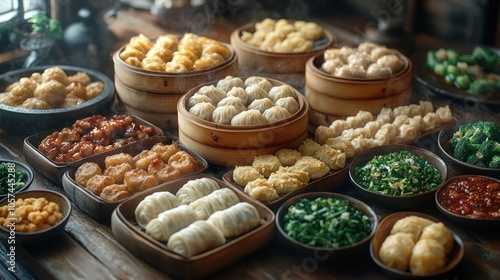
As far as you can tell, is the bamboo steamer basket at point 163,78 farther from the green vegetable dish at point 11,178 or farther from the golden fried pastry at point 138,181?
the green vegetable dish at point 11,178

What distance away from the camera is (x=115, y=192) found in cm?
390

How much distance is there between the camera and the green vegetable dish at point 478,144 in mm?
4238

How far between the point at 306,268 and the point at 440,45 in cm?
400

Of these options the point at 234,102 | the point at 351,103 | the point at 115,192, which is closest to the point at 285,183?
the point at 234,102

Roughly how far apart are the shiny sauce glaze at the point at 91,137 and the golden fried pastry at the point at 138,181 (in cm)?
49

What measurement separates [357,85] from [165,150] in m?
1.56

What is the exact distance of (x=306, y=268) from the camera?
3.50m

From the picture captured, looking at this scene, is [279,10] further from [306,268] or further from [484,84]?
[306,268]

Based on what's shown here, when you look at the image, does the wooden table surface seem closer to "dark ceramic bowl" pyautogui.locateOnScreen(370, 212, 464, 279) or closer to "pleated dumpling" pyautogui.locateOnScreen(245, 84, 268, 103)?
"dark ceramic bowl" pyautogui.locateOnScreen(370, 212, 464, 279)

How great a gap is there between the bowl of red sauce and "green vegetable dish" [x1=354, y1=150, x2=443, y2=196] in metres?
0.11

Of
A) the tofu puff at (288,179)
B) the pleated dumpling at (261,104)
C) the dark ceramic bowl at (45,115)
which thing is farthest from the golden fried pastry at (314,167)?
the dark ceramic bowl at (45,115)

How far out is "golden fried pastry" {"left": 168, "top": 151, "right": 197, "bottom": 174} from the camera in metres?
4.15

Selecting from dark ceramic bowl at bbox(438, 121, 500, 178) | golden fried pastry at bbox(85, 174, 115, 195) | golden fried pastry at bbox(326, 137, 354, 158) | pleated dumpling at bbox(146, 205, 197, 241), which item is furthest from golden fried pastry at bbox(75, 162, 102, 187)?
dark ceramic bowl at bbox(438, 121, 500, 178)

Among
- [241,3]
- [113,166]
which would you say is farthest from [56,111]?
[241,3]
